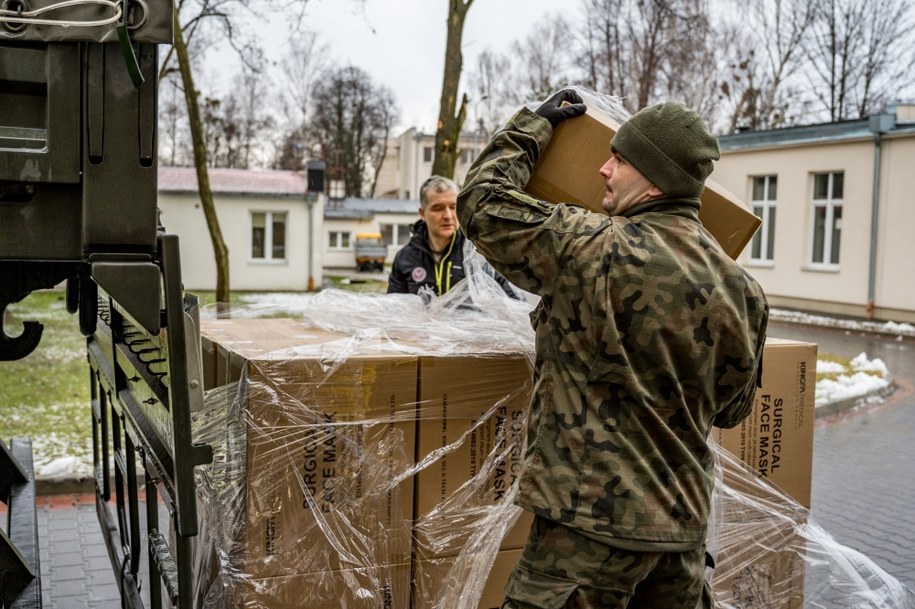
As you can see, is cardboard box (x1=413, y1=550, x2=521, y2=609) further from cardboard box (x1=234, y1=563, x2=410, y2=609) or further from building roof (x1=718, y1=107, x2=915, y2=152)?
building roof (x1=718, y1=107, x2=915, y2=152)

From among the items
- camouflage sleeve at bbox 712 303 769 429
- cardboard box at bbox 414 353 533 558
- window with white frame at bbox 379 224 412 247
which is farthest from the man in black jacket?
window with white frame at bbox 379 224 412 247

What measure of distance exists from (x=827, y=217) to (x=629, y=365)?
22062 mm

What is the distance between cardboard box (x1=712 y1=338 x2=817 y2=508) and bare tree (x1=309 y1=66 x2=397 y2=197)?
51.1 m

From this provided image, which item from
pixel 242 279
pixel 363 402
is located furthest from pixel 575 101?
pixel 242 279

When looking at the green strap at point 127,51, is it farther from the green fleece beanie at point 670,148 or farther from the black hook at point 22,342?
the black hook at point 22,342

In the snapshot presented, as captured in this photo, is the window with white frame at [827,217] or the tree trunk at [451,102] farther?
the window with white frame at [827,217]

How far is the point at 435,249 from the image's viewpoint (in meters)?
5.09

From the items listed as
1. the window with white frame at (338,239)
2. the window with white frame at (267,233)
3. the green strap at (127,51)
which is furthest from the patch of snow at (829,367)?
the window with white frame at (338,239)

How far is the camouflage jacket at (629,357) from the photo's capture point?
2.36 meters

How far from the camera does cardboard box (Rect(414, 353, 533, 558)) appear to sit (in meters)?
3.00

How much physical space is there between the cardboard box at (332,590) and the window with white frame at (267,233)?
27329mm

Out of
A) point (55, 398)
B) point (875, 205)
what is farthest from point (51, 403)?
point (875, 205)

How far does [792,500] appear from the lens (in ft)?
11.7

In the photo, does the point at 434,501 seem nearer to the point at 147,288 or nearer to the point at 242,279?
the point at 147,288
